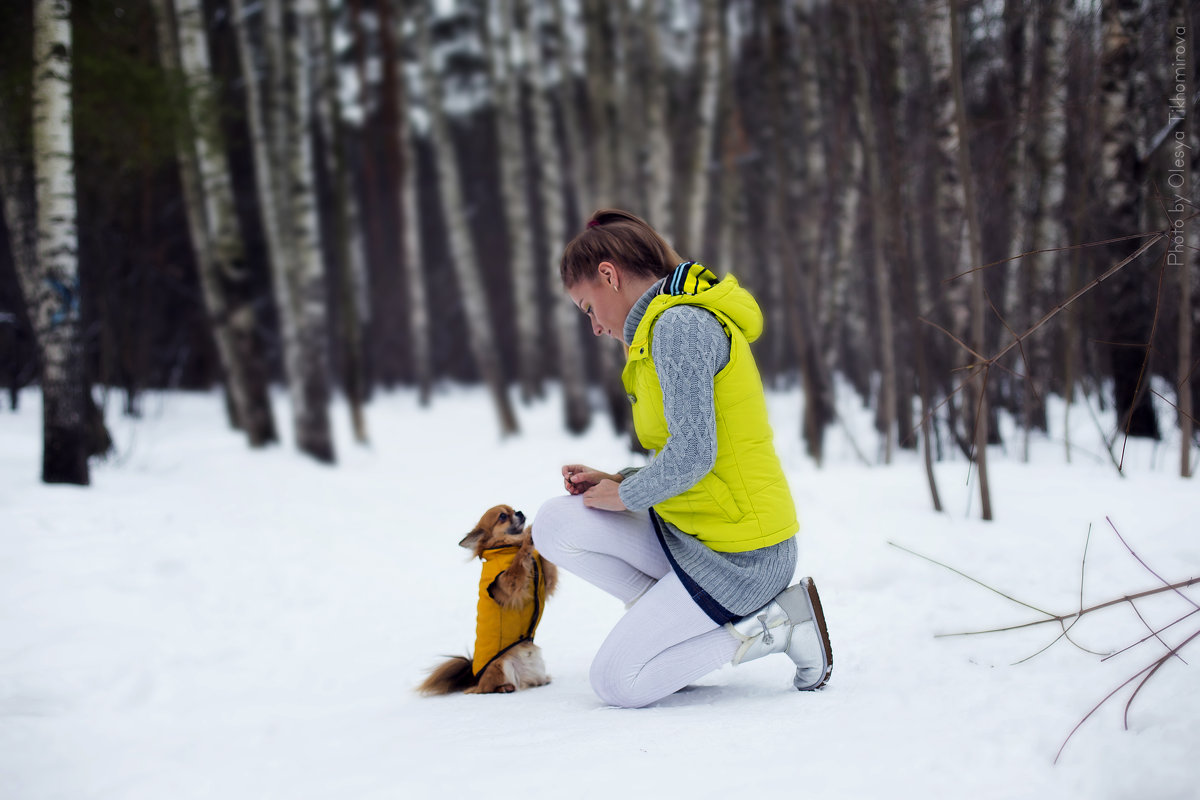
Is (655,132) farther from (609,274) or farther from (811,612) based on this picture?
(811,612)

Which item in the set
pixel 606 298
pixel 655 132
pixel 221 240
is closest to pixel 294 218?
pixel 221 240

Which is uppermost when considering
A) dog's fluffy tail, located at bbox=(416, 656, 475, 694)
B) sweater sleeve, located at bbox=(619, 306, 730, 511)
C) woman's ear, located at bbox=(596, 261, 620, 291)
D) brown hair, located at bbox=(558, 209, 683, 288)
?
brown hair, located at bbox=(558, 209, 683, 288)

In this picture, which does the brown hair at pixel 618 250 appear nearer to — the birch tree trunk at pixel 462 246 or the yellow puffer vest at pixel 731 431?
the yellow puffer vest at pixel 731 431

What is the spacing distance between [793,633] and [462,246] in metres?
10.2

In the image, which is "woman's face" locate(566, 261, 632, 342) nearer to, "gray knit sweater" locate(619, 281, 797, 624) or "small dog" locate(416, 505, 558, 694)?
"gray knit sweater" locate(619, 281, 797, 624)

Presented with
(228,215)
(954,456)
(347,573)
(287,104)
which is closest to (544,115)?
(287,104)

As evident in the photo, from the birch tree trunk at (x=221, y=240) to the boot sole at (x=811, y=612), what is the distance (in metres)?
Result: 7.85

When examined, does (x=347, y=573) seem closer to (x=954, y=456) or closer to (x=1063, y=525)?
(x=1063, y=525)

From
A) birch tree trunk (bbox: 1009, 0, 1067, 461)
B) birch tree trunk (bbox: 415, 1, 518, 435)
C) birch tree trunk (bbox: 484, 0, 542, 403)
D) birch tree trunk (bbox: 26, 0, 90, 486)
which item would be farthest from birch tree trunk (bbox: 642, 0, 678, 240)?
birch tree trunk (bbox: 26, 0, 90, 486)

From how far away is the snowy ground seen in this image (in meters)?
1.82

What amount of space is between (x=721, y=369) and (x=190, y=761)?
1809 mm

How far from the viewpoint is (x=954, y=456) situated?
630 cm

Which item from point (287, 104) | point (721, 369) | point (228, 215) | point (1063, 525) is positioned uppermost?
point (287, 104)

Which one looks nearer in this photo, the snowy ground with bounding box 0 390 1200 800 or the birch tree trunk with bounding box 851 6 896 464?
the snowy ground with bounding box 0 390 1200 800
